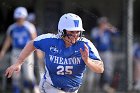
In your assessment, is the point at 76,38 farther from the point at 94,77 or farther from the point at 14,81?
the point at 94,77

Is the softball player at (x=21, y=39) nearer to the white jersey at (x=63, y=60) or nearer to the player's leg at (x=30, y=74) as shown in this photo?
the player's leg at (x=30, y=74)

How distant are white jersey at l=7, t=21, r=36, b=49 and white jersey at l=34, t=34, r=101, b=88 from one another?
4.77m

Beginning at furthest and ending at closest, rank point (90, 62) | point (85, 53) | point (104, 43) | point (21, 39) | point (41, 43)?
point (104, 43) < point (21, 39) < point (41, 43) < point (90, 62) < point (85, 53)

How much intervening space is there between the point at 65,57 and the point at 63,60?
0.05m

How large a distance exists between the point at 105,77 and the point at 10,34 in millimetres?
2794

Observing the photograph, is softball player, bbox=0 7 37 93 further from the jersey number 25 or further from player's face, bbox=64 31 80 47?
player's face, bbox=64 31 80 47

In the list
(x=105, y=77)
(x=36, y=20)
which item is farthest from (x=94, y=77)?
(x=36, y=20)

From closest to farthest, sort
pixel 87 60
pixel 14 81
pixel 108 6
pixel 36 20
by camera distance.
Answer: pixel 87 60
pixel 14 81
pixel 36 20
pixel 108 6

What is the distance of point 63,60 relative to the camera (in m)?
7.86

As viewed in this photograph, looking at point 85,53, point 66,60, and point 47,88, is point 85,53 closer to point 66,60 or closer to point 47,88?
point 66,60

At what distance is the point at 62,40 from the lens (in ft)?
26.0

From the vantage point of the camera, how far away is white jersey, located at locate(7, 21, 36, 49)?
1291 cm

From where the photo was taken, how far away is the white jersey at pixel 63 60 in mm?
7828

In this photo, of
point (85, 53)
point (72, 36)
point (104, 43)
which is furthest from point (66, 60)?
point (104, 43)
